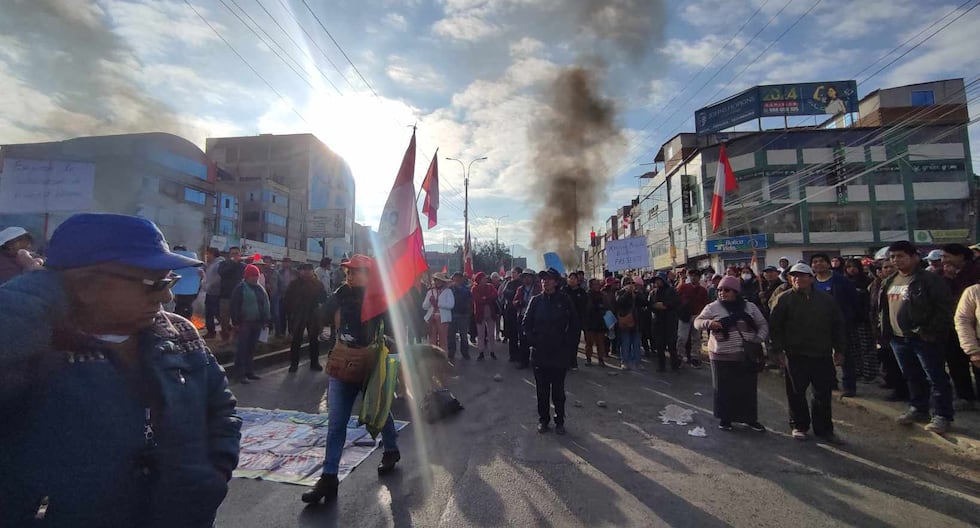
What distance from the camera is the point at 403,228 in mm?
6145

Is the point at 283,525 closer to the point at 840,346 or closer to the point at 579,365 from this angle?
the point at 840,346

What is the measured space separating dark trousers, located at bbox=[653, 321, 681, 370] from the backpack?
2.04ft

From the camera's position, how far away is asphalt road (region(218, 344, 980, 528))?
3404mm

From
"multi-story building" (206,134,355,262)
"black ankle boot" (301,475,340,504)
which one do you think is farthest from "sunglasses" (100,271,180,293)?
"multi-story building" (206,134,355,262)

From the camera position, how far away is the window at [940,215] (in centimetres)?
3456

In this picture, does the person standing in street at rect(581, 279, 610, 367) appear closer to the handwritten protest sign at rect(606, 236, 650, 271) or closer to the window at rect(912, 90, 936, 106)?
the handwritten protest sign at rect(606, 236, 650, 271)

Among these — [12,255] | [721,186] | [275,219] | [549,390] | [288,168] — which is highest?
[288,168]

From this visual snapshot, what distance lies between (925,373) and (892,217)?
39.1 meters

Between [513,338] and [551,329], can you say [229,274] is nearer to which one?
[513,338]

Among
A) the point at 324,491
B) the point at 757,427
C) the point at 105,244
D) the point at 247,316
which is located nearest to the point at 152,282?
the point at 105,244

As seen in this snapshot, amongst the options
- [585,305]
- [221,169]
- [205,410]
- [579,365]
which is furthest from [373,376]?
[221,169]

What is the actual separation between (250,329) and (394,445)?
15.1 ft

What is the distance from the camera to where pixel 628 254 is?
A: 15078 millimetres

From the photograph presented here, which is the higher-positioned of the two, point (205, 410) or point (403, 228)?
point (403, 228)
